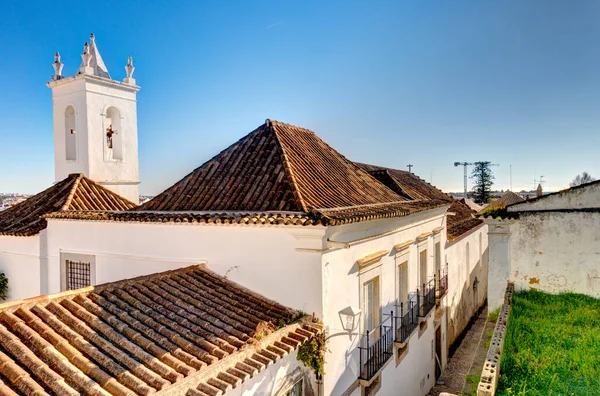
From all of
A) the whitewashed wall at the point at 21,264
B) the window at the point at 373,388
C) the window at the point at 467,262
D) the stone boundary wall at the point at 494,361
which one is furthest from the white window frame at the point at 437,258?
the whitewashed wall at the point at 21,264

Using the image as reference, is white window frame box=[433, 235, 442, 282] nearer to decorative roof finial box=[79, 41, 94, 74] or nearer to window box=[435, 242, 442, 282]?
window box=[435, 242, 442, 282]

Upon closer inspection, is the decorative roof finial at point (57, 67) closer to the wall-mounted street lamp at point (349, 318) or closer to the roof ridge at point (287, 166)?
the roof ridge at point (287, 166)

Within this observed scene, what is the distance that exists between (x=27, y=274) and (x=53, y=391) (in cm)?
759

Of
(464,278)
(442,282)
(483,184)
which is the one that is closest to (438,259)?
(442,282)

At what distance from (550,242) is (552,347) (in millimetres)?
3303

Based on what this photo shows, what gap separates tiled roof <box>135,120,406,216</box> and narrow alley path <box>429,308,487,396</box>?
642 cm

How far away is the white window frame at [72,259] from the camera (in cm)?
924

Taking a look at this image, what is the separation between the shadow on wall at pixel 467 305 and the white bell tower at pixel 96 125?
40.0 feet

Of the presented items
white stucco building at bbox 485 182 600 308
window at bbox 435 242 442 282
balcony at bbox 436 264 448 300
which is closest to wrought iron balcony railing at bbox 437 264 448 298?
balcony at bbox 436 264 448 300

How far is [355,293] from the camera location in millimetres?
7914

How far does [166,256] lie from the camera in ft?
26.9

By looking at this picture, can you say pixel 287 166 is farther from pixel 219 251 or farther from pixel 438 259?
pixel 438 259

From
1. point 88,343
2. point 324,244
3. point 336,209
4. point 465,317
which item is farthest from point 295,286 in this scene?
point 465,317

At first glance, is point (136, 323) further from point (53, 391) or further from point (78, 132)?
point (78, 132)
